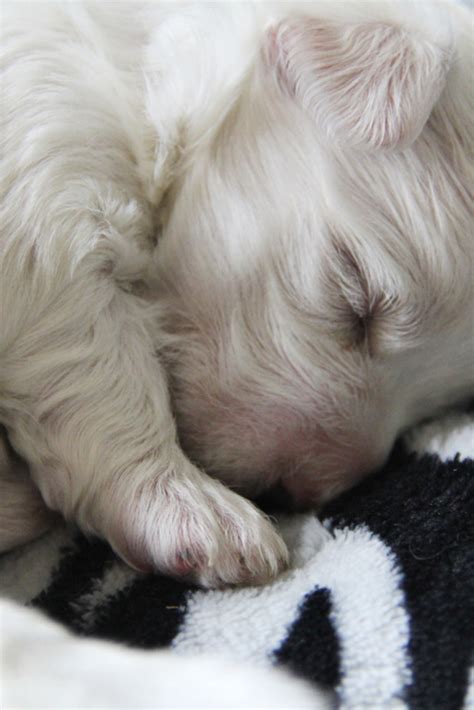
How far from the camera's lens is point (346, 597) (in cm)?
89

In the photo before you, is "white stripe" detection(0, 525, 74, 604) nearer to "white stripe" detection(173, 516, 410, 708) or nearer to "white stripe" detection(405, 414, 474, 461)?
"white stripe" detection(173, 516, 410, 708)

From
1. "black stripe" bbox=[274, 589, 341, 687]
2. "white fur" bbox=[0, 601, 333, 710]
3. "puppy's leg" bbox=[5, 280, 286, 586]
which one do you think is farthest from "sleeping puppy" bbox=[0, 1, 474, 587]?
"white fur" bbox=[0, 601, 333, 710]

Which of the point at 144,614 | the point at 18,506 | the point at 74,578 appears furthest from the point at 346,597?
the point at 18,506

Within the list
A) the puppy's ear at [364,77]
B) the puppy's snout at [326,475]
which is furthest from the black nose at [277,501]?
the puppy's ear at [364,77]

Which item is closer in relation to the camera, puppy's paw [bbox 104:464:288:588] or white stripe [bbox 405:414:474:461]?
puppy's paw [bbox 104:464:288:588]

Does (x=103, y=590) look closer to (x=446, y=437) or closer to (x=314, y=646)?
(x=314, y=646)

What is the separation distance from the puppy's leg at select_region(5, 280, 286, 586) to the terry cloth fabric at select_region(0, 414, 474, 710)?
0.04 m

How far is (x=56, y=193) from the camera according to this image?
3.70ft

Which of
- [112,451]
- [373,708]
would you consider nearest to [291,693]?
[373,708]

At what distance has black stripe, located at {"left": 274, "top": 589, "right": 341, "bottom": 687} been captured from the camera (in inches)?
29.2

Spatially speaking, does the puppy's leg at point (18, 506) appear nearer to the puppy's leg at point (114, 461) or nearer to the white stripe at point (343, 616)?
the puppy's leg at point (114, 461)

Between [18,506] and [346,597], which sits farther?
[18,506]

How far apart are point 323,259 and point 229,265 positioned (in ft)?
0.42

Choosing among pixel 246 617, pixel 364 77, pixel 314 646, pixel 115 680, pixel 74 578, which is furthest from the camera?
pixel 364 77
